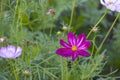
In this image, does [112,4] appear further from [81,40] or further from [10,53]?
[10,53]

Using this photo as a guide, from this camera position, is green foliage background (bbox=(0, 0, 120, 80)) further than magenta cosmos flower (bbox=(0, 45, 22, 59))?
Yes

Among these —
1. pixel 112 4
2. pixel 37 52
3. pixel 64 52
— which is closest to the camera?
pixel 64 52

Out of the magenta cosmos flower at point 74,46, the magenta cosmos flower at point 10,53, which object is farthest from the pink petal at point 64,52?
the magenta cosmos flower at point 10,53

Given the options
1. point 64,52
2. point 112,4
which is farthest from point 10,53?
point 112,4

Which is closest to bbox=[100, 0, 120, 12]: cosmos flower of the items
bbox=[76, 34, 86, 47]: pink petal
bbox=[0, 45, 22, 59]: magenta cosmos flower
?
bbox=[76, 34, 86, 47]: pink petal

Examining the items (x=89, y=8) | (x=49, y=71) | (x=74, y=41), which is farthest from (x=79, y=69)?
(x=89, y=8)

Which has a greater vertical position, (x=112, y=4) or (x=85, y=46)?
(x=112, y=4)

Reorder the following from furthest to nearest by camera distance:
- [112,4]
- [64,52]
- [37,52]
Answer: [37,52]
[112,4]
[64,52]

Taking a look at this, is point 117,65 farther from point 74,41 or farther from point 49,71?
point 74,41

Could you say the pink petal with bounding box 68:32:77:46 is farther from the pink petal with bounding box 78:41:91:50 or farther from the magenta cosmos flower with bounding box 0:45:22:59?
the magenta cosmos flower with bounding box 0:45:22:59

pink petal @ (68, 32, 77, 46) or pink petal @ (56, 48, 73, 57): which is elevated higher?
pink petal @ (68, 32, 77, 46)

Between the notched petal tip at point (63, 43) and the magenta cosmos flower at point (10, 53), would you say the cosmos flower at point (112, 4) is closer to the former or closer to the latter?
the notched petal tip at point (63, 43)

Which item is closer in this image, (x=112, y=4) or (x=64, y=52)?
(x=64, y=52)
